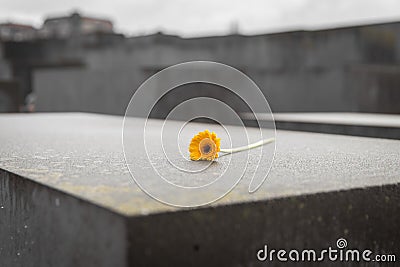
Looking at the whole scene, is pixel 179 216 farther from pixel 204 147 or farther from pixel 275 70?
pixel 275 70

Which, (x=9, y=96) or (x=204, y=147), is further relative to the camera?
(x=9, y=96)

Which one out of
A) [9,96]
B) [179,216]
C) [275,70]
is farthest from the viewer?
[9,96]

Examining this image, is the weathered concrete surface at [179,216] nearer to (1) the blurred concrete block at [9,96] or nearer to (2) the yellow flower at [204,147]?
(2) the yellow flower at [204,147]

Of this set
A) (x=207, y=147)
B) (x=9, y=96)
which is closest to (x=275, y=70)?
(x=9, y=96)

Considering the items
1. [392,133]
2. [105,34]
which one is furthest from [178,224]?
[105,34]

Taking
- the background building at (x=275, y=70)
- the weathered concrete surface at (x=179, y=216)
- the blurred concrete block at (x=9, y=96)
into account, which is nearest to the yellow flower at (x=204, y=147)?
the weathered concrete surface at (x=179, y=216)

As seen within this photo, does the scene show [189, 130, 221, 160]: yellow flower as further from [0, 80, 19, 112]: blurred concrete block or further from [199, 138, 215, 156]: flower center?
[0, 80, 19, 112]: blurred concrete block

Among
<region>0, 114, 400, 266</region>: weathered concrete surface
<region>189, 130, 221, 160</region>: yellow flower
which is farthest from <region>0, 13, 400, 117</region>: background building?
<region>0, 114, 400, 266</region>: weathered concrete surface
